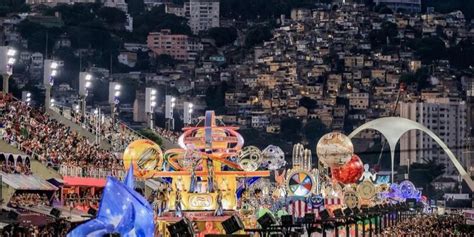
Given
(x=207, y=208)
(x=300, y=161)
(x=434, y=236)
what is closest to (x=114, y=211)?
(x=207, y=208)

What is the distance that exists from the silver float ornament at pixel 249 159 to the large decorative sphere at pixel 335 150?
11.5 metres

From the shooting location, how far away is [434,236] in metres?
63.9

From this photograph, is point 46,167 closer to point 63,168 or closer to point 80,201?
point 63,168

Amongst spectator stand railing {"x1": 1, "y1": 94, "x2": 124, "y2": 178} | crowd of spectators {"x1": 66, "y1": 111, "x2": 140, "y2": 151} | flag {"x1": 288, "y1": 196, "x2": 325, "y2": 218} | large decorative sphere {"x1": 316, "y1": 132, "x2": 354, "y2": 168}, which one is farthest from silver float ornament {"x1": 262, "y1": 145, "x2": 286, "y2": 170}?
crowd of spectators {"x1": 66, "y1": 111, "x2": 140, "y2": 151}

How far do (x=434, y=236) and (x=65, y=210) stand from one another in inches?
700

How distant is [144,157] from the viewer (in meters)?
49.4

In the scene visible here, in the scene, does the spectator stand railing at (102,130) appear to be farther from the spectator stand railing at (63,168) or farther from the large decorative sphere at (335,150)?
the spectator stand railing at (63,168)

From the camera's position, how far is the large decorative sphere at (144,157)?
49.4m

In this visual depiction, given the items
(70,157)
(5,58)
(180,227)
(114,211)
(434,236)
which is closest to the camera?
(114,211)

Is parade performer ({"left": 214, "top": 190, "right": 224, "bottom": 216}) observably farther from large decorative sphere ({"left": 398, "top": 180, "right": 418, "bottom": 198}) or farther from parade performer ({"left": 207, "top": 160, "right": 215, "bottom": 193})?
large decorative sphere ({"left": 398, "top": 180, "right": 418, "bottom": 198})

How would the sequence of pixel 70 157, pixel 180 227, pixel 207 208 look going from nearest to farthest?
pixel 180 227
pixel 207 208
pixel 70 157

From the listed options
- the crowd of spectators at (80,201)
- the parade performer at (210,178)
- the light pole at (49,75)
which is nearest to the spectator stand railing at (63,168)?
the crowd of spectators at (80,201)

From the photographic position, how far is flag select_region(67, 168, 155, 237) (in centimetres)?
3033

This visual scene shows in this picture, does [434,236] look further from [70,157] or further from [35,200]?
[35,200]
